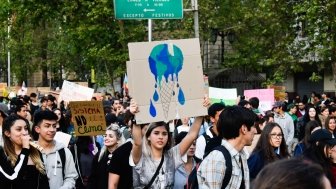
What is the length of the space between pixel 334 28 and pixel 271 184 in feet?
66.6

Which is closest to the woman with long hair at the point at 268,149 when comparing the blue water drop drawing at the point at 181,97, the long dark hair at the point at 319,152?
the long dark hair at the point at 319,152

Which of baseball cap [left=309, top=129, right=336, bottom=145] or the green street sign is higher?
the green street sign

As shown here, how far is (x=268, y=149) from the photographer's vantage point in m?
6.94

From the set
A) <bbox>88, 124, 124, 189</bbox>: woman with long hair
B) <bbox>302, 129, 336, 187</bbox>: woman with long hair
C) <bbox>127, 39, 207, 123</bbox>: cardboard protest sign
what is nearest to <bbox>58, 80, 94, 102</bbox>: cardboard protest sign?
<bbox>88, 124, 124, 189</bbox>: woman with long hair

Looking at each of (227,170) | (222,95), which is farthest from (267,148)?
(222,95)

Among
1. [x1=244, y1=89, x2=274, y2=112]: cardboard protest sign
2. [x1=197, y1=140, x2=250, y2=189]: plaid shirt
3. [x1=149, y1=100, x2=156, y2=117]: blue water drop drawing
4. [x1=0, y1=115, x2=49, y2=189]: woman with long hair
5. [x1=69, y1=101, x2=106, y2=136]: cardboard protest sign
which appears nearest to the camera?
[x1=197, y1=140, x2=250, y2=189]: plaid shirt

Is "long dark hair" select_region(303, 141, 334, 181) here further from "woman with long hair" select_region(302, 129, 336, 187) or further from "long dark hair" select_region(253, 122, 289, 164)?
"long dark hair" select_region(253, 122, 289, 164)

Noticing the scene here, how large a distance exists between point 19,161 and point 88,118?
2.71 m

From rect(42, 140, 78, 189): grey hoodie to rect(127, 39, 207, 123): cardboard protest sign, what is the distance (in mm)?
1054

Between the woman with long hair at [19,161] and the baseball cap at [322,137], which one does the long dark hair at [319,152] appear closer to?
the baseball cap at [322,137]

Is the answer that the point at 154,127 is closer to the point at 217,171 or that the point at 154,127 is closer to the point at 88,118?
the point at 217,171

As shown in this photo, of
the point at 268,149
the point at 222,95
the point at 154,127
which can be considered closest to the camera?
the point at 154,127

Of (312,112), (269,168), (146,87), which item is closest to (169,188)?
(146,87)

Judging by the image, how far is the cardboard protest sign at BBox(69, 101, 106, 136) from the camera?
8.40 meters
